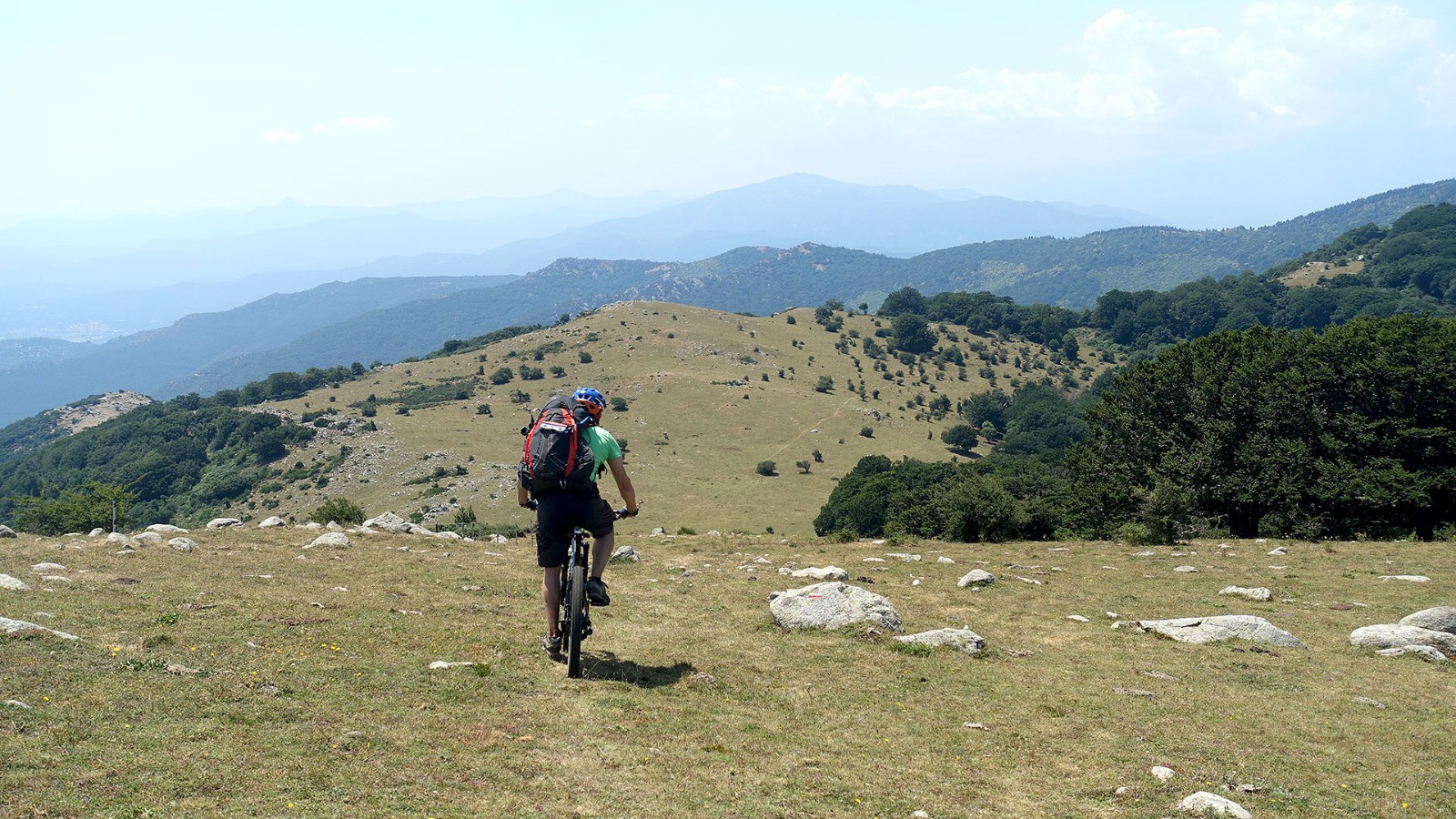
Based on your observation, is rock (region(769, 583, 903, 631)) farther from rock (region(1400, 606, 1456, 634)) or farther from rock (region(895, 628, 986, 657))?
rock (region(1400, 606, 1456, 634))

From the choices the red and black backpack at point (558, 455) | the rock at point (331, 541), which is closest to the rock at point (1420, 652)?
the red and black backpack at point (558, 455)

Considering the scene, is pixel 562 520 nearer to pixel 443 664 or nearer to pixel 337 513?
pixel 443 664

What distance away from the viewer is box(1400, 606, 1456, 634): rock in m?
12.5

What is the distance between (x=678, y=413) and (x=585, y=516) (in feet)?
350

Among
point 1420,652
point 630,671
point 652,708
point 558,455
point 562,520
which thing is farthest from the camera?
point 1420,652

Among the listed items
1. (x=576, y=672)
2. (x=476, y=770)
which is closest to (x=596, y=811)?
(x=476, y=770)

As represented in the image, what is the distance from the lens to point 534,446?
938 centimetres

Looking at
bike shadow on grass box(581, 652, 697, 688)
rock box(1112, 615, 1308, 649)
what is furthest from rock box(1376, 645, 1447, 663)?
bike shadow on grass box(581, 652, 697, 688)

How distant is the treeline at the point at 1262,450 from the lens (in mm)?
28484

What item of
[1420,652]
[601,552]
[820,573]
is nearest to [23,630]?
[601,552]

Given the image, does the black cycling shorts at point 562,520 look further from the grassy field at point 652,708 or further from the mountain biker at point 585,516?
the grassy field at point 652,708

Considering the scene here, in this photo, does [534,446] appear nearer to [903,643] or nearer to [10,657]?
[10,657]

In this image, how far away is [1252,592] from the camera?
16141mm

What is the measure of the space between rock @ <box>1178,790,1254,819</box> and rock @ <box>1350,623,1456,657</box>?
7.86 metres
